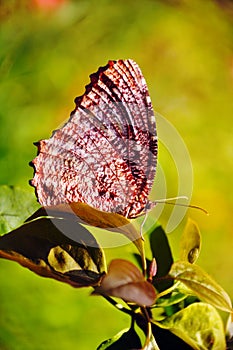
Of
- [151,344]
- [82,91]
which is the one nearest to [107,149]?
[82,91]

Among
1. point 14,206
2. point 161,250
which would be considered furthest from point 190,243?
point 14,206

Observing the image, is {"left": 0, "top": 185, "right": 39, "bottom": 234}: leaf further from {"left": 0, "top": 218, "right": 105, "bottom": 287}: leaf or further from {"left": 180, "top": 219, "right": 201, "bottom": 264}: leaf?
{"left": 180, "top": 219, "right": 201, "bottom": 264}: leaf

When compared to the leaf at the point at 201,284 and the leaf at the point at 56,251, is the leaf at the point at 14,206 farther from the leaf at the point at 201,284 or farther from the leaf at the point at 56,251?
the leaf at the point at 201,284

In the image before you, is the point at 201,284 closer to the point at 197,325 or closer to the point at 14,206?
the point at 197,325

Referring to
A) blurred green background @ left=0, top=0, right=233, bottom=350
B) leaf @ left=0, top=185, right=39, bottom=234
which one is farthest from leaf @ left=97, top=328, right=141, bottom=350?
leaf @ left=0, top=185, right=39, bottom=234

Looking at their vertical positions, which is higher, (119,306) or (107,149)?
(107,149)
